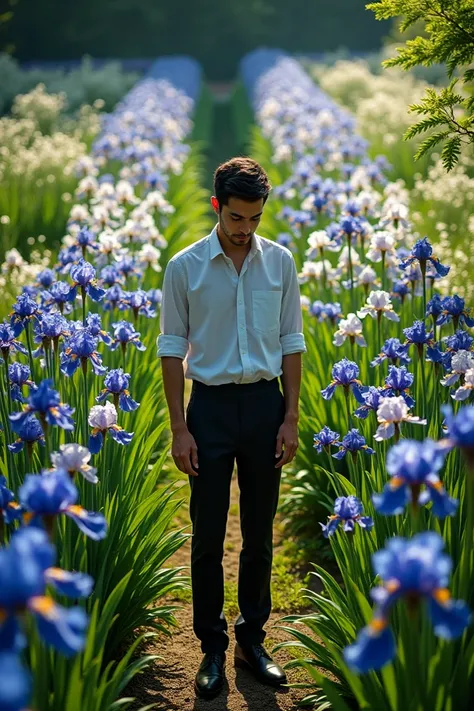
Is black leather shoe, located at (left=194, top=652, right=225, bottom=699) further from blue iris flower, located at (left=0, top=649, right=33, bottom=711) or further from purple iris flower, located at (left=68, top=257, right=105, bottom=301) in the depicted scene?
blue iris flower, located at (left=0, top=649, right=33, bottom=711)

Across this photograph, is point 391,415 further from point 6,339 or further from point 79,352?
point 6,339

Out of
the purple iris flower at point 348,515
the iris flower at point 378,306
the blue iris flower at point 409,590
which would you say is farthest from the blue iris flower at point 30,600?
the iris flower at point 378,306

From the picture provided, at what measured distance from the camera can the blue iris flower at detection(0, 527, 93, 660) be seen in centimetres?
144

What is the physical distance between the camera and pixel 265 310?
315cm

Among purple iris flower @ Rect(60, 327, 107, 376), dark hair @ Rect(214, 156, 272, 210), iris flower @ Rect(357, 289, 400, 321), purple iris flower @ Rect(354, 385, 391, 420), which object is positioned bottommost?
purple iris flower @ Rect(354, 385, 391, 420)

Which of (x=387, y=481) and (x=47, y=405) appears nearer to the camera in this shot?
(x=47, y=405)

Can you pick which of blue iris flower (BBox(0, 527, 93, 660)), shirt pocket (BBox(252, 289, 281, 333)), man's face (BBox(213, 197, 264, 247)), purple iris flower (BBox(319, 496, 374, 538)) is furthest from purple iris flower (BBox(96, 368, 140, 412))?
blue iris flower (BBox(0, 527, 93, 660))

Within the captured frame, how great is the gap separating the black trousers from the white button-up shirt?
0.26 feet

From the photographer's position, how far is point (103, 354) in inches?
184

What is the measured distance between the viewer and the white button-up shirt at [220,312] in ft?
10.2

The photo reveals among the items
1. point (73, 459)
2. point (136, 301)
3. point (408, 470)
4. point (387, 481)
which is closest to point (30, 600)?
point (408, 470)

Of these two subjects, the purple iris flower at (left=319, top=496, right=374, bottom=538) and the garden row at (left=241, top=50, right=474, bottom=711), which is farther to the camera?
the purple iris flower at (left=319, top=496, right=374, bottom=538)

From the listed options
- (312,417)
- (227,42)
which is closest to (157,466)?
(312,417)

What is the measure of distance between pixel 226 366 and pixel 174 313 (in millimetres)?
259
